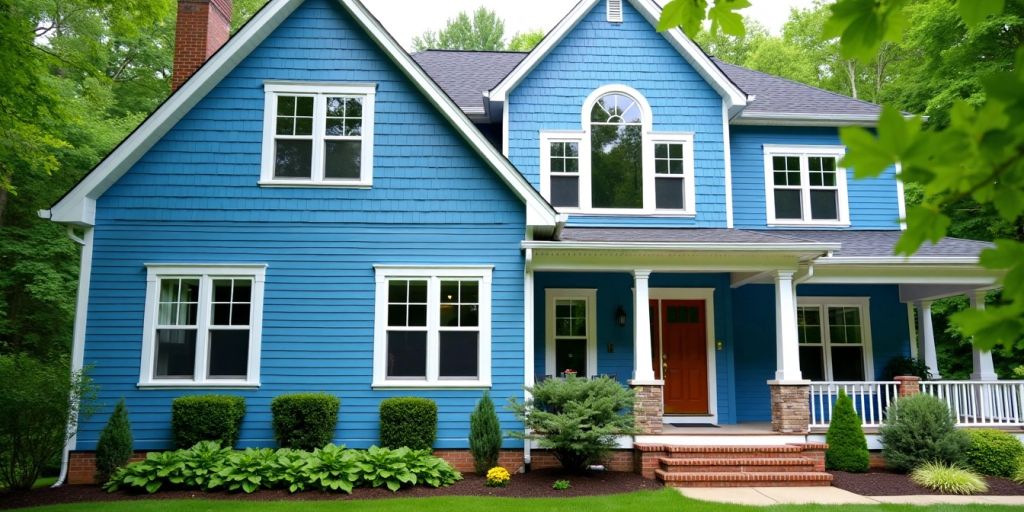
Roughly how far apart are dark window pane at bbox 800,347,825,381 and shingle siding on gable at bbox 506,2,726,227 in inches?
129

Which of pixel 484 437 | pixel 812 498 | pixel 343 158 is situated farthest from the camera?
pixel 343 158

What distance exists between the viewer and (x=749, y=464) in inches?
403

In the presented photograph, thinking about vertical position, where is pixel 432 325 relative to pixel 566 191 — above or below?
below

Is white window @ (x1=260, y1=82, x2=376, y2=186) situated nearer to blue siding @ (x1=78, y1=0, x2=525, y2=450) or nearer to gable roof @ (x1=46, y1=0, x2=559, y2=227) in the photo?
blue siding @ (x1=78, y1=0, x2=525, y2=450)

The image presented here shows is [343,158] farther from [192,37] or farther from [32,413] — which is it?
[32,413]

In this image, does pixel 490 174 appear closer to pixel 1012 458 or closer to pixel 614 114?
pixel 614 114

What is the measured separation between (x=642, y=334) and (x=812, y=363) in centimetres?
489

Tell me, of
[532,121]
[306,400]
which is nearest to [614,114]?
[532,121]

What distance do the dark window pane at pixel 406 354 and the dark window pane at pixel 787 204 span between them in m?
7.59

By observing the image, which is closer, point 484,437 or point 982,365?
point 484,437

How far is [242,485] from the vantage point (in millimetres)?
9398

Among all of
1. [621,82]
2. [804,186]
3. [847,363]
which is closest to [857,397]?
[847,363]

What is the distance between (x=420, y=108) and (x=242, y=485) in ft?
20.2

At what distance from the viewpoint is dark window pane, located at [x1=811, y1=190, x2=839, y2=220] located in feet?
46.3
